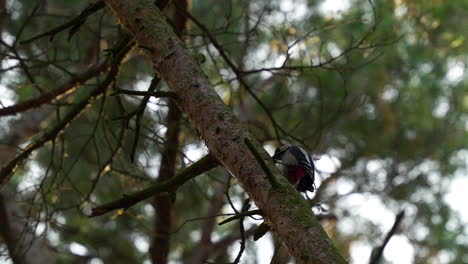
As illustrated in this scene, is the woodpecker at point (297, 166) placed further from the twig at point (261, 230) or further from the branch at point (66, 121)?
the branch at point (66, 121)

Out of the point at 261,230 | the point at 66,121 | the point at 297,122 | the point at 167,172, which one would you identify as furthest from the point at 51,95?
the point at 297,122

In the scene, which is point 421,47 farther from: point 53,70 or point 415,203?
point 53,70

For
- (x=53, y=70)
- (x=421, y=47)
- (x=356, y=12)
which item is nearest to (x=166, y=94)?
(x=53, y=70)

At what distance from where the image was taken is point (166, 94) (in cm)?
183

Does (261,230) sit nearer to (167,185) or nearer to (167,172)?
(167,185)

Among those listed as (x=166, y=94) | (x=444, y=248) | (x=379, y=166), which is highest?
(x=379, y=166)

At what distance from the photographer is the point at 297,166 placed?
2078mm

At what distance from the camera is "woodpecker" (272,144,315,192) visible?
6.82 ft

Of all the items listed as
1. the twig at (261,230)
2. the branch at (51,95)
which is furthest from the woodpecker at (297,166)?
the branch at (51,95)

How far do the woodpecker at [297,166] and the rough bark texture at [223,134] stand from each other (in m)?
0.40

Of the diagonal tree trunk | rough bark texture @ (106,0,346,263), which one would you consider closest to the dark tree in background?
the diagonal tree trunk

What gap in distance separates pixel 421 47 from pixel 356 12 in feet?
5.69

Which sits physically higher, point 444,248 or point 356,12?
point 356,12

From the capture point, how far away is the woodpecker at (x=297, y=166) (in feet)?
6.82
